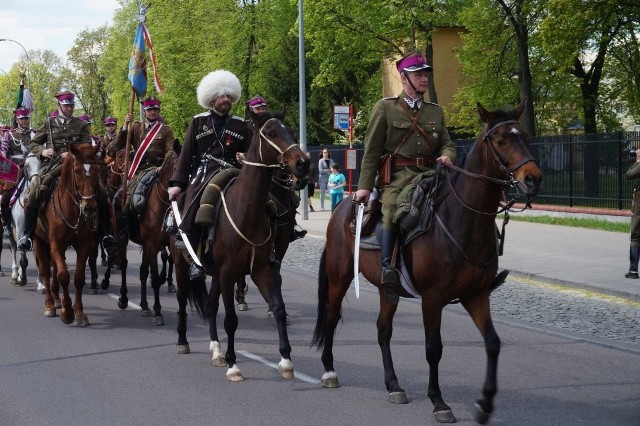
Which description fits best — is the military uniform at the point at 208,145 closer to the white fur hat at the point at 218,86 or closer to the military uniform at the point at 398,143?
the white fur hat at the point at 218,86

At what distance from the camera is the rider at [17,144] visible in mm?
15859

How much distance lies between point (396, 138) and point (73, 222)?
226 inches

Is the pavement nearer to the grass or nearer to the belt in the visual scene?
the grass

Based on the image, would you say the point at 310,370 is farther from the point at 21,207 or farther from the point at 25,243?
the point at 21,207

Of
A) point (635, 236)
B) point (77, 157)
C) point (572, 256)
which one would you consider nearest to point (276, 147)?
point (77, 157)

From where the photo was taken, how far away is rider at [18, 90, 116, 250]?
496 inches

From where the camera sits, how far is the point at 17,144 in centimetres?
1619

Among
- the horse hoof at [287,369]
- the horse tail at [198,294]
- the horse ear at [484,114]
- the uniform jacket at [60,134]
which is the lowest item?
the horse hoof at [287,369]

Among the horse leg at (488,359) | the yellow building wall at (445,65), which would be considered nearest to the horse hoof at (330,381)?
the horse leg at (488,359)

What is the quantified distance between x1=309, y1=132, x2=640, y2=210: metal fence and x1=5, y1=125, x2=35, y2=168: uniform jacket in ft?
43.3

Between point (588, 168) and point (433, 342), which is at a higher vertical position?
point (588, 168)

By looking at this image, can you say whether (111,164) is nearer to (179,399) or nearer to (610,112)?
(179,399)

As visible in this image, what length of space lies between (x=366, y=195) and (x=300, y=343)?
319 centimetres

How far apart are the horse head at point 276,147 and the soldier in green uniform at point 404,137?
59cm
